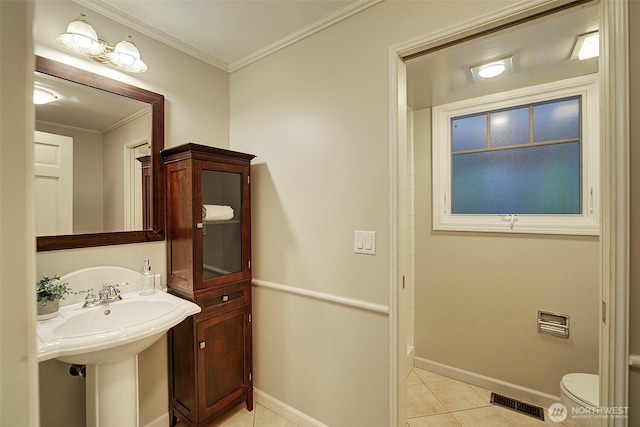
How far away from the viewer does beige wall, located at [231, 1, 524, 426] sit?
1.45 metres

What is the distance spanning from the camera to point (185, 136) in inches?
74.4

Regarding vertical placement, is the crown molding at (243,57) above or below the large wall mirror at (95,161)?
above

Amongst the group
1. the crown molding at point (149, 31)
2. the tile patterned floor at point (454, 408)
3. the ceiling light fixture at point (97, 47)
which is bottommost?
the tile patterned floor at point (454, 408)

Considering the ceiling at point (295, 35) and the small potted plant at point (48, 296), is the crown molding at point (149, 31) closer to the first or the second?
the ceiling at point (295, 35)

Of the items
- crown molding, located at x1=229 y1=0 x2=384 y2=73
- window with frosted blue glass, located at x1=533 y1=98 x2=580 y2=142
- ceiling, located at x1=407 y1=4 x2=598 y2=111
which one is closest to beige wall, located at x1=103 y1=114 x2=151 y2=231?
crown molding, located at x1=229 y1=0 x2=384 y2=73

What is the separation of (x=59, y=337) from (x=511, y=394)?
2.87 meters

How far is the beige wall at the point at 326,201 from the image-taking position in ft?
4.75

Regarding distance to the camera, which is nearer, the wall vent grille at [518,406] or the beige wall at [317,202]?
the beige wall at [317,202]

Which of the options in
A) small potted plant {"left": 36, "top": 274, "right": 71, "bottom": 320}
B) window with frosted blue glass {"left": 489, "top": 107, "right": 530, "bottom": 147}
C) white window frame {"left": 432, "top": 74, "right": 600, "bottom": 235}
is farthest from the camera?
window with frosted blue glass {"left": 489, "top": 107, "right": 530, "bottom": 147}

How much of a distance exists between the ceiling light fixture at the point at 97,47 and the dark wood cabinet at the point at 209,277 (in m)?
0.50

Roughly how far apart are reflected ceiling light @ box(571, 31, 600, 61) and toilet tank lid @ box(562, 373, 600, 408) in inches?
77.2

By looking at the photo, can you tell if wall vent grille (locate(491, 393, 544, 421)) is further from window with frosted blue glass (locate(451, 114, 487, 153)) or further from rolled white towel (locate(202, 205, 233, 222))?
rolled white towel (locate(202, 205, 233, 222))

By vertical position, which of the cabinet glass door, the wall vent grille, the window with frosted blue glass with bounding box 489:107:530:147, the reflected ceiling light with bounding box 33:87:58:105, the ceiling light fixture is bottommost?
the wall vent grille

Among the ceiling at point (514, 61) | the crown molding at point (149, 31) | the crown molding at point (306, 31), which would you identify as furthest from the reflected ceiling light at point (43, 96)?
the ceiling at point (514, 61)
